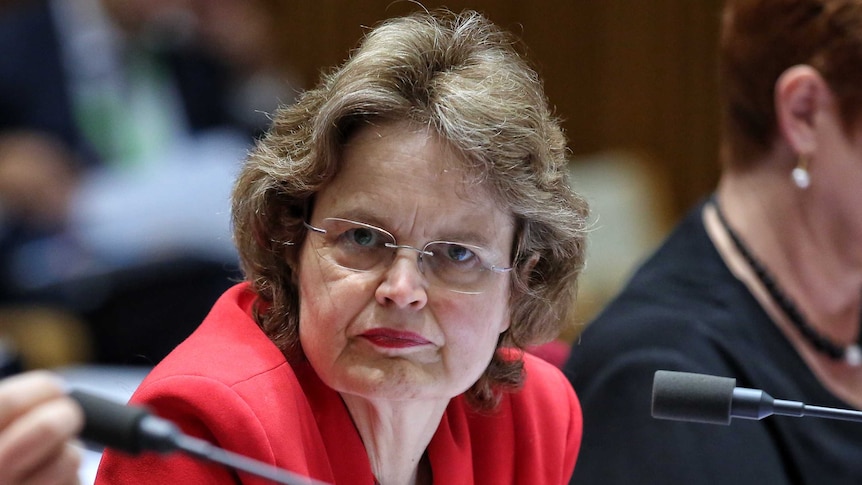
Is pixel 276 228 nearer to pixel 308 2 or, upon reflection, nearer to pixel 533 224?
pixel 533 224

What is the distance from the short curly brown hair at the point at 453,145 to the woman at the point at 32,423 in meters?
0.53

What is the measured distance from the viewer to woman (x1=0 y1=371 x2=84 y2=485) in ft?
3.35

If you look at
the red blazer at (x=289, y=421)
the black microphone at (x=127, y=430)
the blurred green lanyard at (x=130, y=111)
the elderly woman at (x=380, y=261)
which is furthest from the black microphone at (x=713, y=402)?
the blurred green lanyard at (x=130, y=111)

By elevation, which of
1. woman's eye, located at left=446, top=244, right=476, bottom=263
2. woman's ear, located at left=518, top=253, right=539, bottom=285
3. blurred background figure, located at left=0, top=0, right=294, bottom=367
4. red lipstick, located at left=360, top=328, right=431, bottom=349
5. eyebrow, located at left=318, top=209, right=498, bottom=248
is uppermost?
eyebrow, located at left=318, top=209, right=498, bottom=248

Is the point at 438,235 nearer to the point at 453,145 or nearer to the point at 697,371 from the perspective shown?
the point at 453,145

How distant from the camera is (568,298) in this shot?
5.59 ft

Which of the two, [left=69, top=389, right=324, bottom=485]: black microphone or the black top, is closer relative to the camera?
[left=69, top=389, right=324, bottom=485]: black microphone

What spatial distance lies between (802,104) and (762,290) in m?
0.39

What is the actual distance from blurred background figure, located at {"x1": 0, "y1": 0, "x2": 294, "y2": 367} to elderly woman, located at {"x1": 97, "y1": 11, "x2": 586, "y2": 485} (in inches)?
60.1

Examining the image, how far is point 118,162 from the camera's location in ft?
13.6

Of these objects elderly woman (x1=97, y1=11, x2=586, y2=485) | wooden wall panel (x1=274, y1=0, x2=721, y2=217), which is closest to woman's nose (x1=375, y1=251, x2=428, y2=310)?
elderly woman (x1=97, y1=11, x2=586, y2=485)

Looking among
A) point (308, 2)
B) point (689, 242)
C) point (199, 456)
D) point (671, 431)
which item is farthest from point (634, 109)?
point (199, 456)

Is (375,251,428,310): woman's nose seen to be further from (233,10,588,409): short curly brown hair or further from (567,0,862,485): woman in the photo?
(567,0,862,485): woman

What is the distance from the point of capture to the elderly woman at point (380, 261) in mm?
1440
